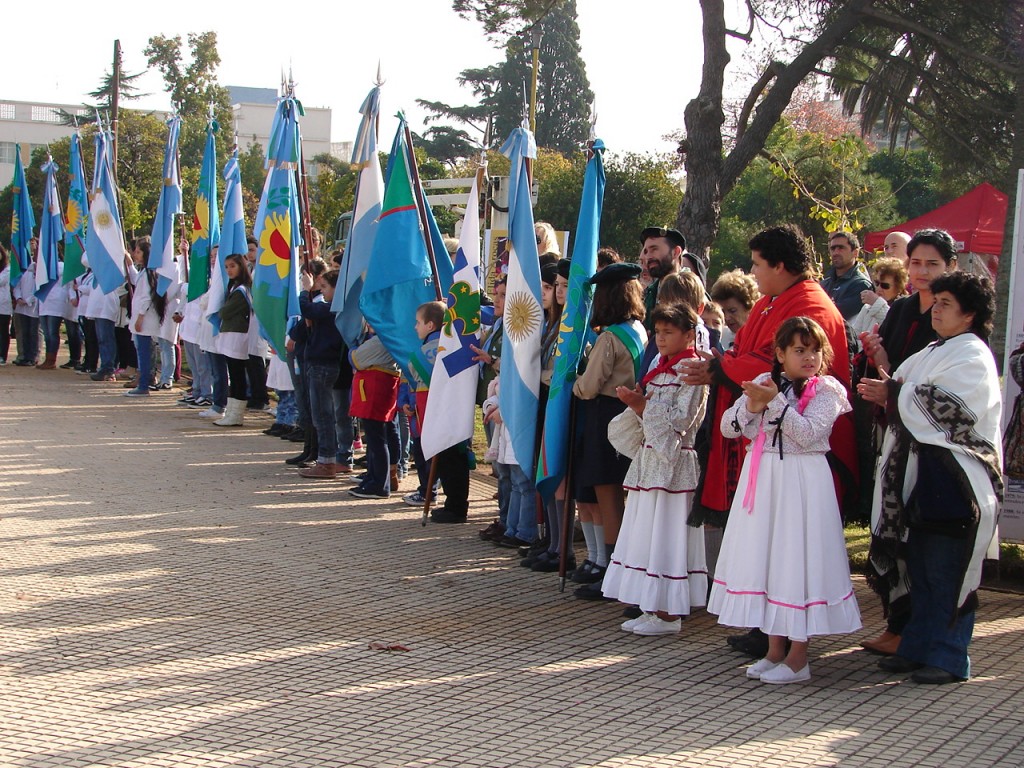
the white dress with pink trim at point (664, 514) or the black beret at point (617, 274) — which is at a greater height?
the black beret at point (617, 274)

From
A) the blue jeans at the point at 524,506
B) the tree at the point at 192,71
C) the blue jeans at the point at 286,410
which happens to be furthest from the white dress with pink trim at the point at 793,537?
the tree at the point at 192,71

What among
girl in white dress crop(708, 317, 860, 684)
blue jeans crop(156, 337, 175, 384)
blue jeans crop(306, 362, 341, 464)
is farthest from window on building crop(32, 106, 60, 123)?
girl in white dress crop(708, 317, 860, 684)

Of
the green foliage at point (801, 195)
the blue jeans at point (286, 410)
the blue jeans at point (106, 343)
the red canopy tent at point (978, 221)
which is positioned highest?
the green foliage at point (801, 195)

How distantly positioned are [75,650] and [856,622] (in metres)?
3.57

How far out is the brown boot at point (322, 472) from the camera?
10.6 m

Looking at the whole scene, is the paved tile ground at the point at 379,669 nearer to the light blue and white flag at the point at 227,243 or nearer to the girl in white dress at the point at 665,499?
the girl in white dress at the point at 665,499

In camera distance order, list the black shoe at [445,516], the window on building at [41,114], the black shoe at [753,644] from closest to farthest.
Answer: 1. the black shoe at [753,644]
2. the black shoe at [445,516]
3. the window on building at [41,114]

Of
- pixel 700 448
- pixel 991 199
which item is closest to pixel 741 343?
pixel 700 448

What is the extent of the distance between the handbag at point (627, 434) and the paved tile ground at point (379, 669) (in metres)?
0.93

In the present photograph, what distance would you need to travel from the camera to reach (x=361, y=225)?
10.0 meters

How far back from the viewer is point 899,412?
205 inches

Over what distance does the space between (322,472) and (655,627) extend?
521 cm

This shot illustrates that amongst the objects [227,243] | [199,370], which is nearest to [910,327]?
[227,243]

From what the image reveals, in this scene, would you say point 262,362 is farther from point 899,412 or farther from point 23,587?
point 899,412
